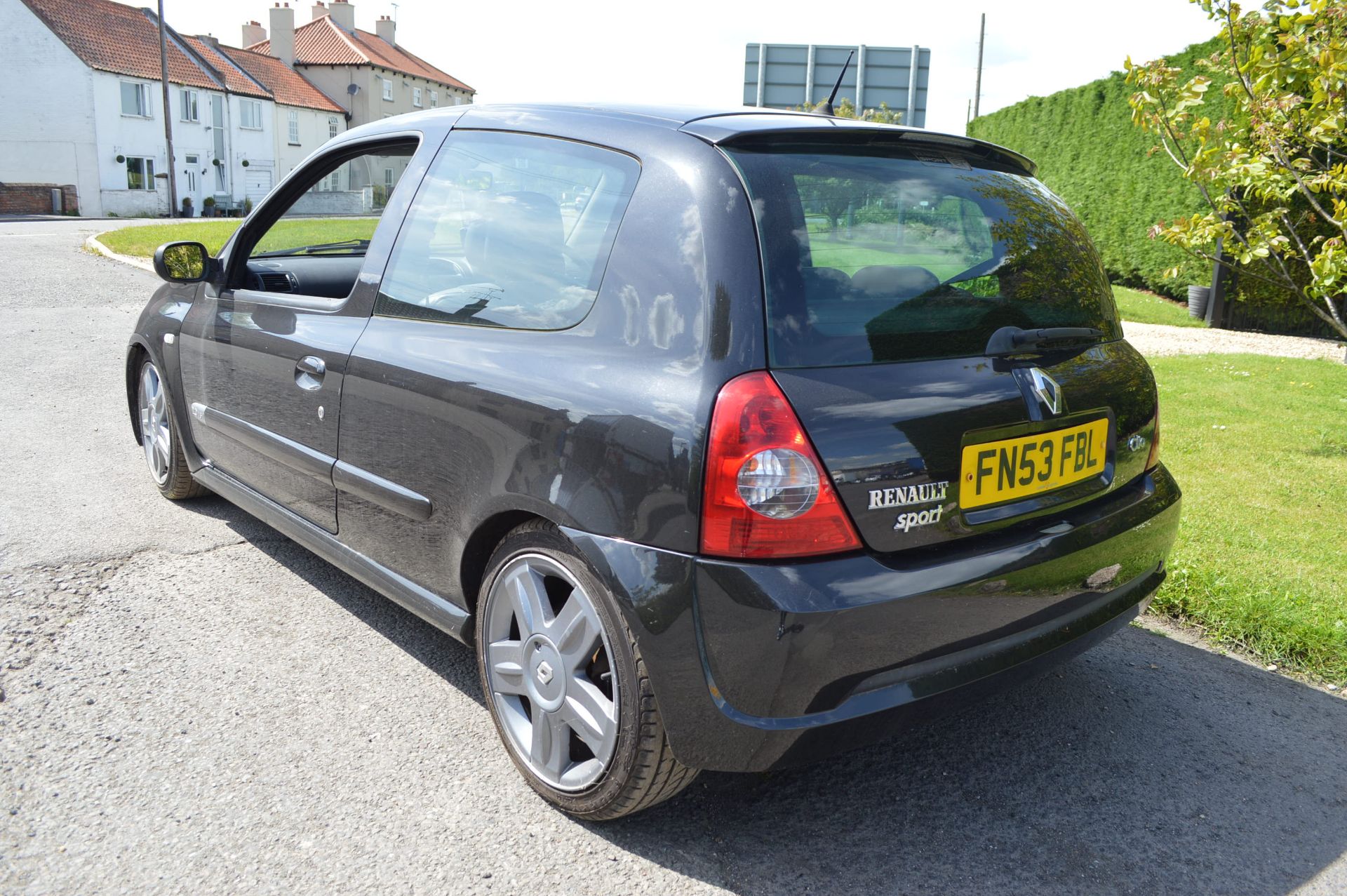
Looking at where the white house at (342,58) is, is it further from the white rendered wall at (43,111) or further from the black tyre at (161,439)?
the black tyre at (161,439)

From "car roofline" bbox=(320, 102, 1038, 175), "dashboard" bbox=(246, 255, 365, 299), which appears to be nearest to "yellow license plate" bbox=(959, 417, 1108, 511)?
"car roofline" bbox=(320, 102, 1038, 175)

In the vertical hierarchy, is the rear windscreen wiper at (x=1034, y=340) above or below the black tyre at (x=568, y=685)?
above

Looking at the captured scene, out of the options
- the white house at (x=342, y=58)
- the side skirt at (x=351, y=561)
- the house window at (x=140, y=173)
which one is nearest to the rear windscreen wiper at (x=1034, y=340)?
the side skirt at (x=351, y=561)

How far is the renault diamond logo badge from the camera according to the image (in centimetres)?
253

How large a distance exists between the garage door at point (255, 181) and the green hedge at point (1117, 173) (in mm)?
43341

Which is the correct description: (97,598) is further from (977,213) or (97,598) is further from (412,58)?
(412,58)

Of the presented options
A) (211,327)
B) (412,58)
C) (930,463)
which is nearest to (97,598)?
(211,327)

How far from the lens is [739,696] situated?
7.16ft

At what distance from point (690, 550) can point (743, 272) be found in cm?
61

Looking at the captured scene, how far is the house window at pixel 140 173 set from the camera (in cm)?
4456

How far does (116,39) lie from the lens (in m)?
45.9

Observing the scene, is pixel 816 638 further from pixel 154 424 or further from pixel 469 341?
pixel 154 424

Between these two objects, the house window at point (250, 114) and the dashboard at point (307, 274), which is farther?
the house window at point (250, 114)

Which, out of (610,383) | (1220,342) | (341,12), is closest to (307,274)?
(610,383)
